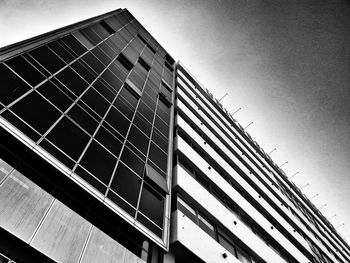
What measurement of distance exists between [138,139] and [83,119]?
134 inches

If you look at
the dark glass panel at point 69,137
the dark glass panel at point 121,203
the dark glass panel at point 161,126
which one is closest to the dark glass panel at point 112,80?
the dark glass panel at point 161,126

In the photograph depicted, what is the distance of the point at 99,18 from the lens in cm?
2220

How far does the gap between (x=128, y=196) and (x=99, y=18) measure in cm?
1769

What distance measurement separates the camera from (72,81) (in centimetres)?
1227

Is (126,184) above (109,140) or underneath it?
underneath

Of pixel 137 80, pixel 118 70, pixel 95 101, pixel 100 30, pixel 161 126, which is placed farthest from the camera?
pixel 100 30

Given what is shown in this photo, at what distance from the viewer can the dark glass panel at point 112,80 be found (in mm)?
14951

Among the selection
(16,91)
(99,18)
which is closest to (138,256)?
(16,91)

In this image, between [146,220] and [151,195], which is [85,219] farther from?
[151,195]

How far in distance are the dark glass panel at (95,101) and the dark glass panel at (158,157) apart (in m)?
3.42

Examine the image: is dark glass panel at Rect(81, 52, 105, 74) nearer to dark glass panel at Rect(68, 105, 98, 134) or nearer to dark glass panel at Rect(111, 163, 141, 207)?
dark glass panel at Rect(68, 105, 98, 134)

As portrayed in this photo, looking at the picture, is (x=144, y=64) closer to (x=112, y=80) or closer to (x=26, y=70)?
(x=112, y=80)

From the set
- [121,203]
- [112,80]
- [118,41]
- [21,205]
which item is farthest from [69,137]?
[118,41]

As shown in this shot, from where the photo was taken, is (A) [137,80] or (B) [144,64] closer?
(A) [137,80]
